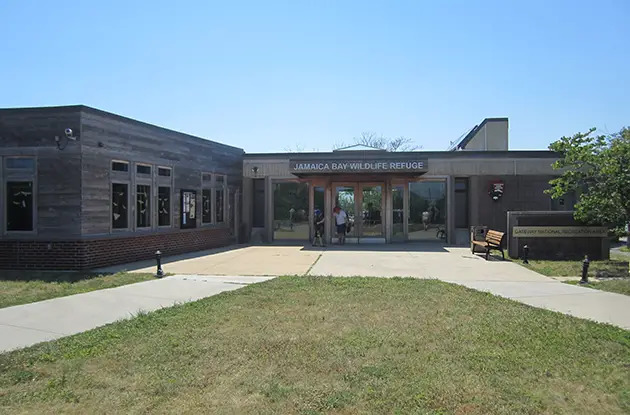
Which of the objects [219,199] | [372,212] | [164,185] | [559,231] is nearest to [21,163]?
[164,185]

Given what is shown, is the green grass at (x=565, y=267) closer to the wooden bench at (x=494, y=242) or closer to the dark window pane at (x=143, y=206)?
the wooden bench at (x=494, y=242)

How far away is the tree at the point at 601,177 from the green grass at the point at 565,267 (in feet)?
4.22

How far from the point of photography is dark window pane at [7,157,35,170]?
1186cm

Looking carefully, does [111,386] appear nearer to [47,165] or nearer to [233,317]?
[233,317]

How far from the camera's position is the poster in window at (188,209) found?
52.0 ft

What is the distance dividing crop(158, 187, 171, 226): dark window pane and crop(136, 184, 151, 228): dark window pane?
1.69 feet

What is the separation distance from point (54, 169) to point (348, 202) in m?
11.6

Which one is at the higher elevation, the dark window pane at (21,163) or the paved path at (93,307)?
the dark window pane at (21,163)

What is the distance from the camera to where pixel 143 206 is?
1403cm

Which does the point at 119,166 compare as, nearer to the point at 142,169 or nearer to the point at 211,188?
the point at 142,169

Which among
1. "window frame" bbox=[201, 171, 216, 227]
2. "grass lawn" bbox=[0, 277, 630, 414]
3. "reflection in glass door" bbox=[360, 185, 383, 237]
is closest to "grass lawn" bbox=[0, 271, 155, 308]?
"grass lawn" bbox=[0, 277, 630, 414]

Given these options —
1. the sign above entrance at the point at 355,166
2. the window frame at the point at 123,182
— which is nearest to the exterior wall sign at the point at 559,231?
the sign above entrance at the point at 355,166

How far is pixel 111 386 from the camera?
4289mm

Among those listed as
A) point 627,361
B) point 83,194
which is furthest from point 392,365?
point 83,194
